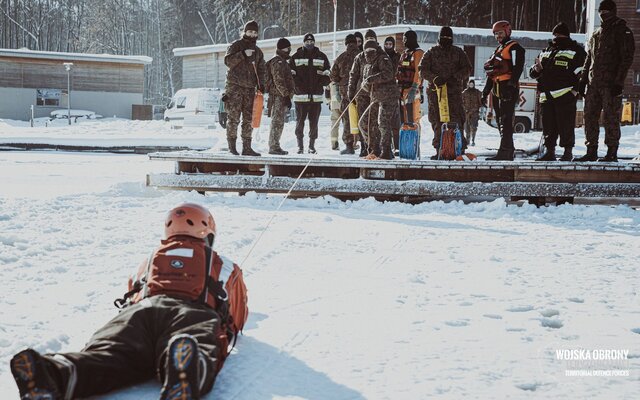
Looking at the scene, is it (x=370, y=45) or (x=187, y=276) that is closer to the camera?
(x=187, y=276)

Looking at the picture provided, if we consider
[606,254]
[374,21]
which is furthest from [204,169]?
[374,21]

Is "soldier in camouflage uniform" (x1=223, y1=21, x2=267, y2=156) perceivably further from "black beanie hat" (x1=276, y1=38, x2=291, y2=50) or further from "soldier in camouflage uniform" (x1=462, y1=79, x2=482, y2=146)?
"soldier in camouflage uniform" (x1=462, y1=79, x2=482, y2=146)

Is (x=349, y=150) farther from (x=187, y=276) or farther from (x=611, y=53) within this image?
(x=187, y=276)

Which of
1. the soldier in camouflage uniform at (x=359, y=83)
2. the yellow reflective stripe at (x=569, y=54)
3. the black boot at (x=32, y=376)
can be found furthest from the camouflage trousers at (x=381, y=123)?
the black boot at (x=32, y=376)

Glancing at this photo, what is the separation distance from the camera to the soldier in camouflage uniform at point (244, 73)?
1073 cm

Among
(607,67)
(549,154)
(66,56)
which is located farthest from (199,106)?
(607,67)

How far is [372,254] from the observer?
6.80 meters

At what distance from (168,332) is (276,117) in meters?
8.87

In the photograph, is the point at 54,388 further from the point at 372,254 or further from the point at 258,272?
the point at 372,254

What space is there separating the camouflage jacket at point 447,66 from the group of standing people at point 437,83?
0.01 metres

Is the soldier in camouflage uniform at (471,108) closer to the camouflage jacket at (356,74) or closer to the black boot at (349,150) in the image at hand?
the black boot at (349,150)

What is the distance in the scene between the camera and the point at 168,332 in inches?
130

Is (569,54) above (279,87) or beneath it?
above

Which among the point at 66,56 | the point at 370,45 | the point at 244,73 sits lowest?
the point at 244,73
